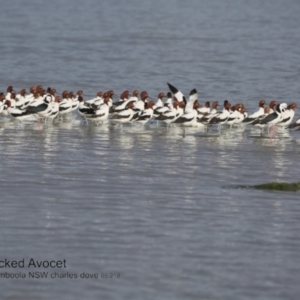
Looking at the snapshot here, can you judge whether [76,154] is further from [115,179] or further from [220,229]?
[220,229]

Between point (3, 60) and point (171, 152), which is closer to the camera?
point (171, 152)

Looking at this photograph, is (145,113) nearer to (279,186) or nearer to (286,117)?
(286,117)

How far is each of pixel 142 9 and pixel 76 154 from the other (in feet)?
176

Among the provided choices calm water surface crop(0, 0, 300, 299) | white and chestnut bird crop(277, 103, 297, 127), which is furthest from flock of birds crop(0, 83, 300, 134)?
calm water surface crop(0, 0, 300, 299)

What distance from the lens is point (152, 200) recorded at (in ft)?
45.1

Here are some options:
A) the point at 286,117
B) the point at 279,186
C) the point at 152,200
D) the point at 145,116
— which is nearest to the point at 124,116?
the point at 145,116

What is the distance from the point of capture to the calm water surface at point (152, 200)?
10453 mm

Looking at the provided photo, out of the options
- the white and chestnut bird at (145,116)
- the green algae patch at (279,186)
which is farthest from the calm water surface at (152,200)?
the green algae patch at (279,186)

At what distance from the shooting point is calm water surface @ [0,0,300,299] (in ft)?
34.3

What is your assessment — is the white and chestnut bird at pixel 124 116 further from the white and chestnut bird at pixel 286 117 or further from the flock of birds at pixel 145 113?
the white and chestnut bird at pixel 286 117

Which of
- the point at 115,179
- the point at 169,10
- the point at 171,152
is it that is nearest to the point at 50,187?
the point at 115,179

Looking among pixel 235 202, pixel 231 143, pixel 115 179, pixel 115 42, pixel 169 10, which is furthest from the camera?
pixel 169 10

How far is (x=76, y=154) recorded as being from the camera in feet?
56.7

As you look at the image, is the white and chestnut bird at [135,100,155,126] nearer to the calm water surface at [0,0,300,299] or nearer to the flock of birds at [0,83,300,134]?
the flock of birds at [0,83,300,134]
